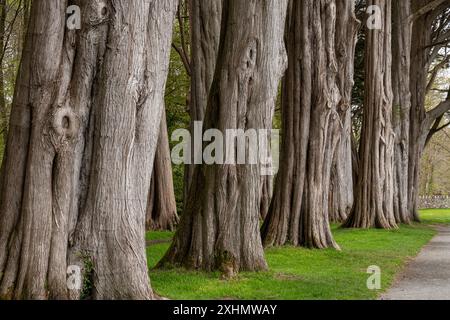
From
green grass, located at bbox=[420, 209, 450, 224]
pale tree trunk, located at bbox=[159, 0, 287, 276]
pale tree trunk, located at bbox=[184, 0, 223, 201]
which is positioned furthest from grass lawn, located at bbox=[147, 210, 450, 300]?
green grass, located at bbox=[420, 209, 450, 224]

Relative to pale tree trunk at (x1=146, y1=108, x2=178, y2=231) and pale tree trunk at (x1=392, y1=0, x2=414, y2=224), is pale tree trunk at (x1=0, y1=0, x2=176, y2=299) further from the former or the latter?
pale tree trunk at (x1=392, y1=0, x2=414, y2=224)

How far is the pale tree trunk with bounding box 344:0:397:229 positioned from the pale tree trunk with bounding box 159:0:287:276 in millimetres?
13185

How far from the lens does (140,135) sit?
7.27m

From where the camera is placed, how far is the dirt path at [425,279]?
9.05 m

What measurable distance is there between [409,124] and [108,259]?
938 inches

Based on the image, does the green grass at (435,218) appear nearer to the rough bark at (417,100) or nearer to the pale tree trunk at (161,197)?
the rough bark at (417,100)

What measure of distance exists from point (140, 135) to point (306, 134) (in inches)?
328

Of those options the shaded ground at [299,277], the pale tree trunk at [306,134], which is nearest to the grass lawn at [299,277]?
the shaded ground at [299,277]

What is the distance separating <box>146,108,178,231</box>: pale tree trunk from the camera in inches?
831

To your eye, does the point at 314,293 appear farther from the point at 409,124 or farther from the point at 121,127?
the point at 409,124

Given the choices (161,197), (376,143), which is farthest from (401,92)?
(161,197)

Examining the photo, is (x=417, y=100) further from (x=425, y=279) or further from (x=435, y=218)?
(x=425, y=279)

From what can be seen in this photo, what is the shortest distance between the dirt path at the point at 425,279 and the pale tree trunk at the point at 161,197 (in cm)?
861

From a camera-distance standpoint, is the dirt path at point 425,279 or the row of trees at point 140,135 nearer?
the row of trees at point 140,135
